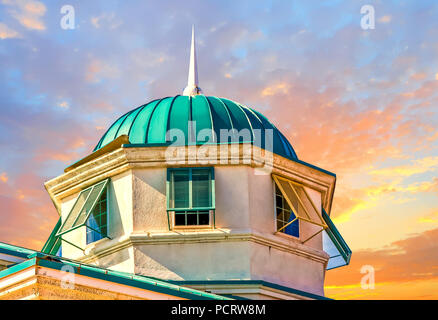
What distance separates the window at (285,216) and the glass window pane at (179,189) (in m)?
2.80

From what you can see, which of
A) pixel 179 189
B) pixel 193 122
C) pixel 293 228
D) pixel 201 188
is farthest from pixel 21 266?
pixel 193 122

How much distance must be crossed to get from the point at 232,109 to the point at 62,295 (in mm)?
12388

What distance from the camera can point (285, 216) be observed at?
23984 mm

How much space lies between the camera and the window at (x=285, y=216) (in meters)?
23.8

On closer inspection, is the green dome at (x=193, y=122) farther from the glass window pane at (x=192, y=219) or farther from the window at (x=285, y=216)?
the glass window pane at (x=192, y=219)

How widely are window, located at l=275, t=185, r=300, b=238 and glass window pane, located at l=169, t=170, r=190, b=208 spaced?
280 cm

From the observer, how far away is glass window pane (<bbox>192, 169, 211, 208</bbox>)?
2302cm

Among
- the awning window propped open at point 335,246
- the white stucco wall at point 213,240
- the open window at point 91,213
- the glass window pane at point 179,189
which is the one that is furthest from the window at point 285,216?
the open window at point 91,213

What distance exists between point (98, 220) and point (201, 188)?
343cm

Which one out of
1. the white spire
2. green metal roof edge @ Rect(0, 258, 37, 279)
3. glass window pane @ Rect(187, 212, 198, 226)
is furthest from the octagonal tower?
green metal roof edge @ Rect(0, 258, 37, 279)

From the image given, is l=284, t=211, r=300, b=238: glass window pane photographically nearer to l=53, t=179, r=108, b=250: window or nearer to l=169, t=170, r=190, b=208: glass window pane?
l=169, t=170, r=190, b=208: glass window pane

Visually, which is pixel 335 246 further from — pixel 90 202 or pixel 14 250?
pixel 14 250
